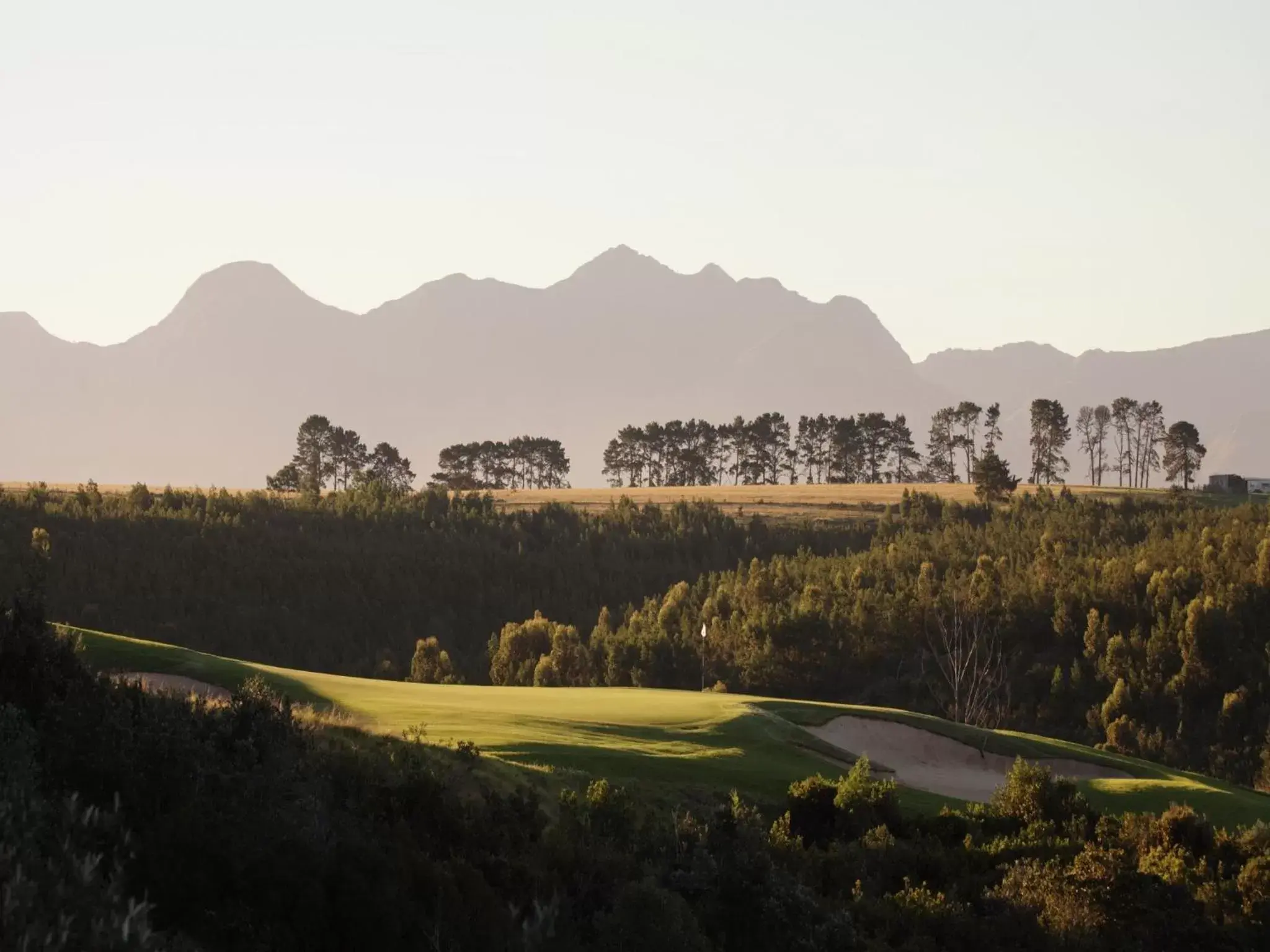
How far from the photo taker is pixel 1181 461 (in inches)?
5487

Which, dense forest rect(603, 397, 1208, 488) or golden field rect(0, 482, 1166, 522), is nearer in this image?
golden field rect(0, 482, 1166, 522)

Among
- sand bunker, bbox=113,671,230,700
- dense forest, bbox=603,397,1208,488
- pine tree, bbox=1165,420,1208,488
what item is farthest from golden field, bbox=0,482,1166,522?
sand bunker, bbox=113,671,230,700

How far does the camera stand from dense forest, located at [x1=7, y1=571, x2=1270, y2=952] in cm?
1061

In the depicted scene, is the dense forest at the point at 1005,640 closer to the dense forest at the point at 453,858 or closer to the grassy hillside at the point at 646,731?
the grassy hillside at the point at 646,731

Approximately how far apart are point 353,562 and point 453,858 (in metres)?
78.2

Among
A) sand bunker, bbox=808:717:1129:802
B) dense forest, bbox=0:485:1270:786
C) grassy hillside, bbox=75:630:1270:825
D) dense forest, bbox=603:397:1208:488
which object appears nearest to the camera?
grassy hillside, bbox=75:630:1270:825

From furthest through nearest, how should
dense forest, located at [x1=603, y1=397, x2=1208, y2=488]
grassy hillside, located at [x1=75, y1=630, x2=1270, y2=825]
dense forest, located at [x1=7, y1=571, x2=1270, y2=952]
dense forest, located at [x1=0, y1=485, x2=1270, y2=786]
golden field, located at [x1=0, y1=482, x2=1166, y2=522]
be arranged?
dense forest, located at [x1=603, y1=397, x2=1208, y2=488]
golden field, located at [x1=0, y1=482, x2=1166, y2=522]
dense forest, located at [x1=0, y1=485, x2=1270, y2=786]
grassy hillside, located at [x1=75, y1=630, x2=1270, y2=825]
dense forest, located at [x1=7, y1=571, x2=1270, y2=952]

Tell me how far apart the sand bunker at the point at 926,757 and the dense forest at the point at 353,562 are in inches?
1586

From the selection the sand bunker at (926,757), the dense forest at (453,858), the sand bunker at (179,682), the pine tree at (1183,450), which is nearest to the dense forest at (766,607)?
the sand bunker at (926,757)

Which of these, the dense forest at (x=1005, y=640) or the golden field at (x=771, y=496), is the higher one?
the golden field at (x=771, y=496)

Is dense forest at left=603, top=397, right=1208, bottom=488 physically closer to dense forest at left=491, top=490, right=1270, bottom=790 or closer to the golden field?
the golden field

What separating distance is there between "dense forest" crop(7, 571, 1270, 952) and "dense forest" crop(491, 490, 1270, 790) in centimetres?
4361

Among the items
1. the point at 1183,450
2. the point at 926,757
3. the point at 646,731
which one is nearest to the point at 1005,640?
the point at 926,757

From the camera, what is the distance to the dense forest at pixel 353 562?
7538cm
